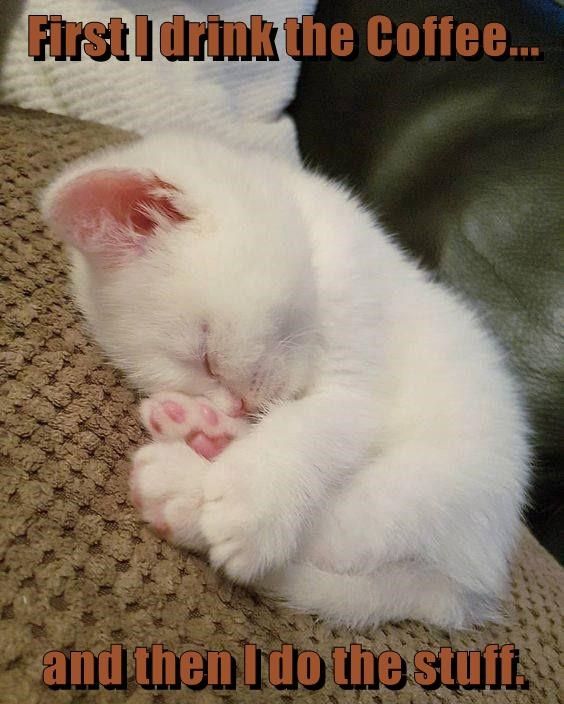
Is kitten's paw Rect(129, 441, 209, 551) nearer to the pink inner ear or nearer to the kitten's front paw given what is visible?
the kitten's front paw

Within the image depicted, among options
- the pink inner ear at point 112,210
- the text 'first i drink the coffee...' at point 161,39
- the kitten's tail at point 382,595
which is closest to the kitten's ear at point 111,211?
the pink inner ear at point 112,210

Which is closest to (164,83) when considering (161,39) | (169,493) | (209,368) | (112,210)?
(161,39)

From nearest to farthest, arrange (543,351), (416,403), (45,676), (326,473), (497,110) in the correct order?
(45,676), (326,473), (416,403), (543,351), (497,110)

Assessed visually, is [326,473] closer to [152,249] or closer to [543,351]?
[152,249]

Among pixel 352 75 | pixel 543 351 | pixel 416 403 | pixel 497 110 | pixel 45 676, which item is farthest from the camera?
pixel 352 75

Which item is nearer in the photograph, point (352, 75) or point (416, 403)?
point (416, 403)

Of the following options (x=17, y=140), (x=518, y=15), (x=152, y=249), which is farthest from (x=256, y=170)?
(x=518, y=15)

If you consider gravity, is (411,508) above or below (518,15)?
below

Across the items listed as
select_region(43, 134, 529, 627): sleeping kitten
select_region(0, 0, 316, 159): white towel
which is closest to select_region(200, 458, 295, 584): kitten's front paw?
select_region(43, 134, 529, 627): sleeping kitten
